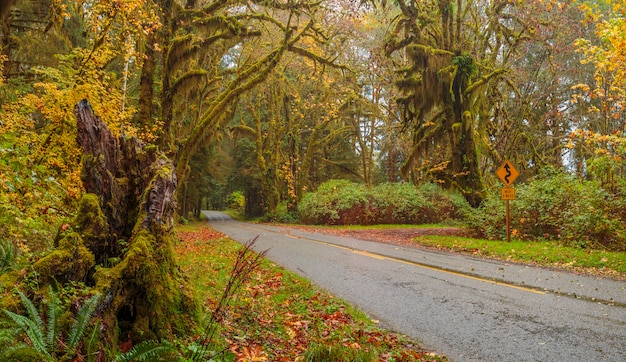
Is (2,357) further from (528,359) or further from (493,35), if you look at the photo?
(493,35)

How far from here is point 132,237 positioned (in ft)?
13.1

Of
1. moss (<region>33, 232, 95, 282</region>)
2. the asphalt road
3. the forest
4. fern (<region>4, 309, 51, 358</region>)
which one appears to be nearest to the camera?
fern (<region>4, 309, 51, 358</region>)

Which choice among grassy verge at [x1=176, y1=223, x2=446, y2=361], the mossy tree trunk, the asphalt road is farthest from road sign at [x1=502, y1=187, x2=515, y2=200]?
the mossy tree trunk

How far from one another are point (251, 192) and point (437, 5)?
31510 millimetres

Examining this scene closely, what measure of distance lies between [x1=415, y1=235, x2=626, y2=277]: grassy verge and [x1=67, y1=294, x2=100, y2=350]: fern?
33.8 feet

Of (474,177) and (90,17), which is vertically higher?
(90,17)

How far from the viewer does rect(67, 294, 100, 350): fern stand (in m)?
2.73

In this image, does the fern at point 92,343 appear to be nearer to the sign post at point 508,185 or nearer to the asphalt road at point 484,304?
the asphalt road at point 484,304

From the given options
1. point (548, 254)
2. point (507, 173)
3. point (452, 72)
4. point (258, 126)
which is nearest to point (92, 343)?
point (548, 254)

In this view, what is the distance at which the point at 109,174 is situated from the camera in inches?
169

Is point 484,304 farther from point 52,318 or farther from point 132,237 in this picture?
point 52,318

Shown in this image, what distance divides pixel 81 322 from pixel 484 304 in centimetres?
562

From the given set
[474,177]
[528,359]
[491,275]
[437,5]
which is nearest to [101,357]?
[528,359]

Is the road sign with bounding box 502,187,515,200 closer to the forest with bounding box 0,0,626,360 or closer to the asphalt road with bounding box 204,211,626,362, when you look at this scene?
the forest with bounding box 0,0,626,360
